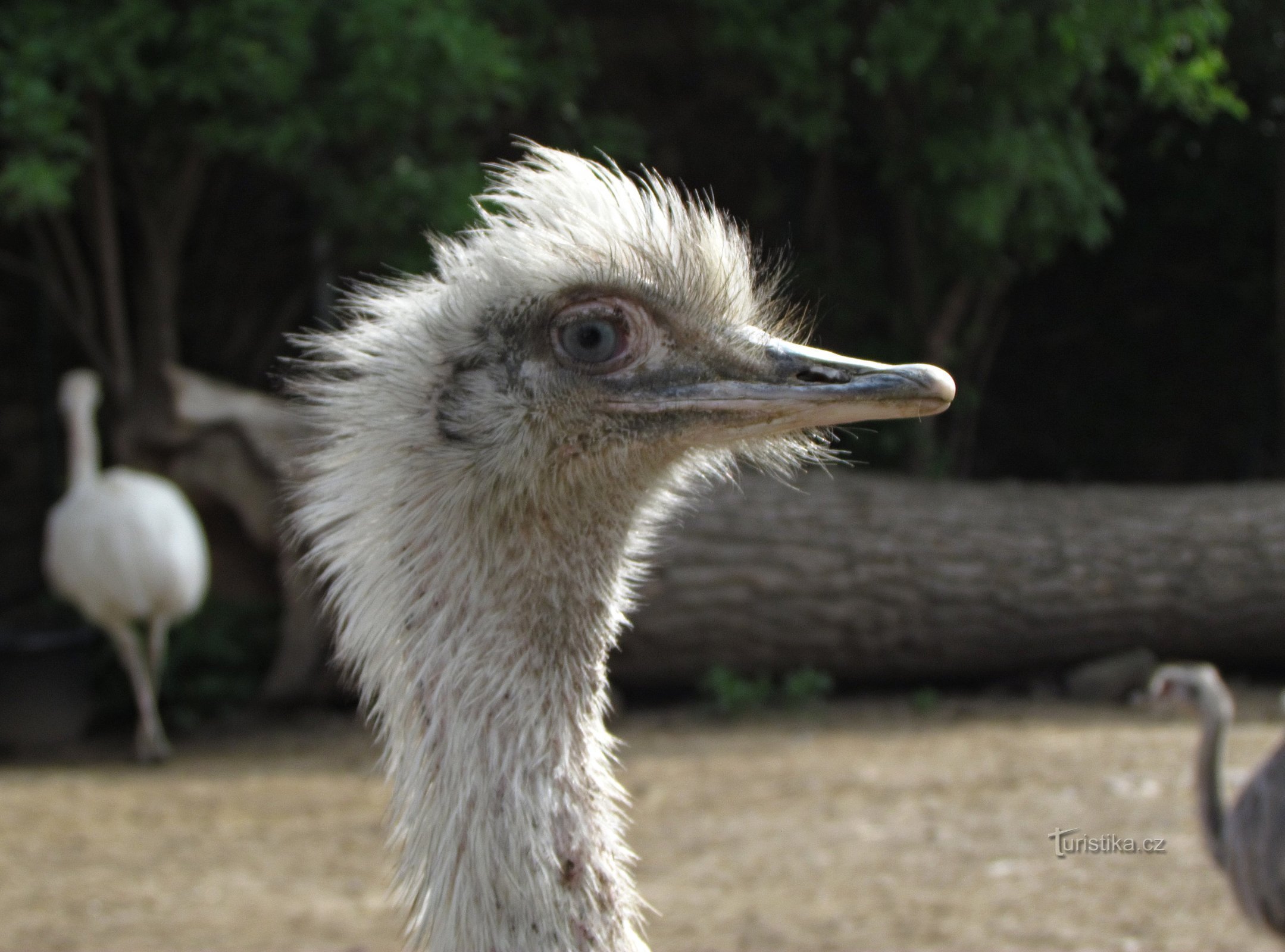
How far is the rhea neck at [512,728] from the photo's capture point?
1540 mm

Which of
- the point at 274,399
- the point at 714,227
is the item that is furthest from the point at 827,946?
the point at 274,399

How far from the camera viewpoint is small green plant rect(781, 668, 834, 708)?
21.3ft

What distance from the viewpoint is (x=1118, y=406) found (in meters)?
9.54

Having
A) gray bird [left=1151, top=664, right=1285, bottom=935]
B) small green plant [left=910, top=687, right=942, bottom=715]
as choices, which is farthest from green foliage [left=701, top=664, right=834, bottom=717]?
gray bird [left=1151, top=664, right=1285, bottom=935]

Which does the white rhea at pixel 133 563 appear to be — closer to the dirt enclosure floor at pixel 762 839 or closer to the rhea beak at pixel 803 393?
the dirt enclosure floor at pixel 762 839

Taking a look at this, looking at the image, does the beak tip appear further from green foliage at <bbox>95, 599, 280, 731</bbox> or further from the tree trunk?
green foliage at <bbox>95, 599, 280, 731</bbox>

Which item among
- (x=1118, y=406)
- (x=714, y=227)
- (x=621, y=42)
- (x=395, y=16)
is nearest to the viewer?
(x=714, y=227)

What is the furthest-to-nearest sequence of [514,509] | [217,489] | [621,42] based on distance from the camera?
1. [621,42]
2. [217,489]
3. [514,509]

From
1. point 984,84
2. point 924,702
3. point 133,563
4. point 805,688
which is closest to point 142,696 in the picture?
point 133,563

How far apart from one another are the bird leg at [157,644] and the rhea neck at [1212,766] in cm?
440

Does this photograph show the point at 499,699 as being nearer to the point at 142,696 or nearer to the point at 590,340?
the point at 590,340

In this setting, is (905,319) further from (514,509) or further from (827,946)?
(514,509)

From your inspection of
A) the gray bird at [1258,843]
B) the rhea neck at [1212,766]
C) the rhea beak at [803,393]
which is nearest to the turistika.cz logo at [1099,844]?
the rhea neck at [1212,766]

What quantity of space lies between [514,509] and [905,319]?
6802 mm
